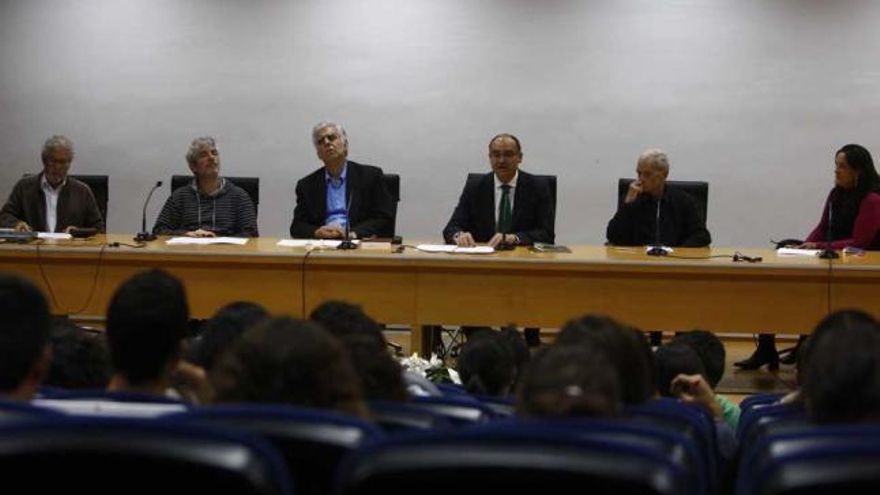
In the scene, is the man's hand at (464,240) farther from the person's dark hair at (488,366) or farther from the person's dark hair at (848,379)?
the person's dark hair at (848,379)

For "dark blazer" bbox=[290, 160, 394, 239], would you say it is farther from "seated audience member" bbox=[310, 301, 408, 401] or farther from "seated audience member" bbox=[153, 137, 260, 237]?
"seated audience member" bbox=[310, 301, 408, 401]

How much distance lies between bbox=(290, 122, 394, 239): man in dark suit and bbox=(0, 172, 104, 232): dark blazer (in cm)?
118

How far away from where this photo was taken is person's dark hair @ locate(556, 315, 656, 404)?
2.51 metres

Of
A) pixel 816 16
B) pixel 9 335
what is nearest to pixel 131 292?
pixel 9 335

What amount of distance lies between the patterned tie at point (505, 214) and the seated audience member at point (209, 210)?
1.37 meters

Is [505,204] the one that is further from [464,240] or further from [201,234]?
[201,234]

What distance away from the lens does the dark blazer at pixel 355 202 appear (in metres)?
7.08

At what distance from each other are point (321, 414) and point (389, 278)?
4294 mm

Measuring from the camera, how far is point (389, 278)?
602cm

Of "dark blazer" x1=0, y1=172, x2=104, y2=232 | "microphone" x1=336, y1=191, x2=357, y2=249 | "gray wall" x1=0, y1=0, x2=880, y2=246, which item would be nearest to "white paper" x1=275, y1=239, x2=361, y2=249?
"microphone" x1=336, y1=191, x2=357, y2=249

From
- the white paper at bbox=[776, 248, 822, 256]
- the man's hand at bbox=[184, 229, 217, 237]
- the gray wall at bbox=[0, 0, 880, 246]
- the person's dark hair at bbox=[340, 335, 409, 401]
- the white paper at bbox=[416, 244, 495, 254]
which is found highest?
the gray wall at bbox=[0, 0, 880, 246]

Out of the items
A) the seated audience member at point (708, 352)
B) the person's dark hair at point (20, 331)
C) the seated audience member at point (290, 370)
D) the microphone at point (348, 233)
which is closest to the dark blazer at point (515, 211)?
the microphone at point (348, 233)

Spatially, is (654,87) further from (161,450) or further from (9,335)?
(161,450)

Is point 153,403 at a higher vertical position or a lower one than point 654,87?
lower
